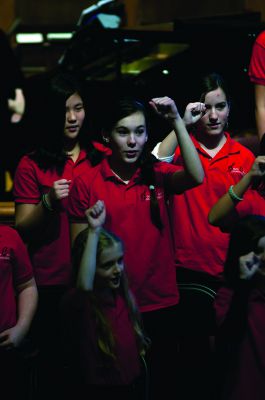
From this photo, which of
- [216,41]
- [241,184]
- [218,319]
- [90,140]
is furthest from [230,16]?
[218,319]

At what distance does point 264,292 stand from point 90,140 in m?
1.17

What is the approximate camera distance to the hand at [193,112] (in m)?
3.92

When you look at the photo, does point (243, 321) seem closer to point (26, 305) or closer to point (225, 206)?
point (225, 206)

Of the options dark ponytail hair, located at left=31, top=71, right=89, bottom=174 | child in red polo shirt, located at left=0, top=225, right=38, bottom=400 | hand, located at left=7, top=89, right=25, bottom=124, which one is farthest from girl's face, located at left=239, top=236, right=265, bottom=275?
hand, located at left=7, top=89, right=25, bottom=124

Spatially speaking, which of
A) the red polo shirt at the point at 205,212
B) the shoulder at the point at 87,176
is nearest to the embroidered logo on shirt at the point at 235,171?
the red polo shirt at the point at 205,212

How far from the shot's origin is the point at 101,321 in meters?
3.54

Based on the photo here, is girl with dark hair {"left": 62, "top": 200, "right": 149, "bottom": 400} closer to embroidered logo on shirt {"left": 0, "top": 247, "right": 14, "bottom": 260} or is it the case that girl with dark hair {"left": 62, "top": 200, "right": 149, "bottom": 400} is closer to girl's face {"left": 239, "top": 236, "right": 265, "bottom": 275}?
embroidered logo on shirt {"left": 0, "top": 247, "right": 14, "bottom": 260}

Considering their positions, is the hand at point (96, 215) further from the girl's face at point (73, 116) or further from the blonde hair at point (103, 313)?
the girl's face at point (73, 116)

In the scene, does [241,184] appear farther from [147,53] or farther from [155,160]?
[147,53]

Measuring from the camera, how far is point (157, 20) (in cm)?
898

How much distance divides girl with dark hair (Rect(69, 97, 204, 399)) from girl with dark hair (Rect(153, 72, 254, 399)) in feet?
0.35

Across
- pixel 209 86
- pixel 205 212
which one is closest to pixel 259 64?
pixel 209 86

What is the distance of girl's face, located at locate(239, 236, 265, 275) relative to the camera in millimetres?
3488

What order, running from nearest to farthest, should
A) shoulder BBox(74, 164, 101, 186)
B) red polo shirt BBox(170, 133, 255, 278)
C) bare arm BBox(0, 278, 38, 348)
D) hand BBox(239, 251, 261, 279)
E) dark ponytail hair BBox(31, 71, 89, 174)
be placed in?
hand BBox(239, 251, 261, 279) < bare arm BBox(0, 278, 38, 348) < shoulder BBox(74, 164, 101, 186) < red polo shirt BBox(170, 133, 255, 278) < dark ponytail hair BBox(31, 71, 89, 174)
